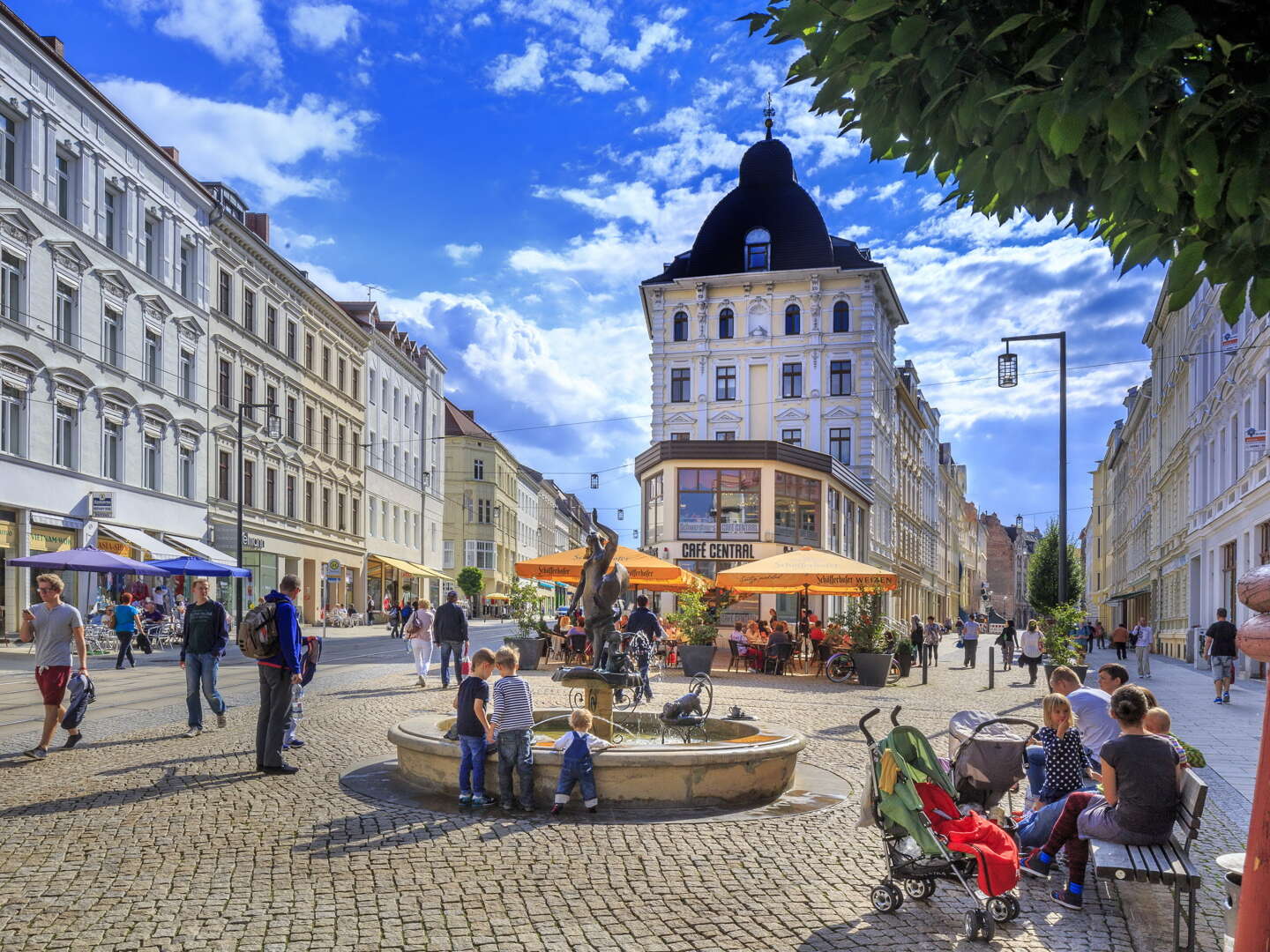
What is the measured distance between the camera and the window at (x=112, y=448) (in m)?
32.0

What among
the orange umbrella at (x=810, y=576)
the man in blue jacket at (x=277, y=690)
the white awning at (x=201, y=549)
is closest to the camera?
the man in blue jacket at (x=277, y=690)

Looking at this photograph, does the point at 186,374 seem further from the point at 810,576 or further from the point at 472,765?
the point at 472,765

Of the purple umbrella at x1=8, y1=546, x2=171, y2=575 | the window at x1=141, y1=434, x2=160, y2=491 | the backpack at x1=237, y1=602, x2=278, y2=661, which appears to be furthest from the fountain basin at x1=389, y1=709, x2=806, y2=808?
the window at x1=141, y1=434, x2=160, y2=491

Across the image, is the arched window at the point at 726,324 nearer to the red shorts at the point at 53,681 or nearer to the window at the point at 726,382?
the window at the point at 726,382

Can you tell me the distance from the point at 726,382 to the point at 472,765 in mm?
44813

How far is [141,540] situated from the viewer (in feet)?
105

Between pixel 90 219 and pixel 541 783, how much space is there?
2853 centimetres

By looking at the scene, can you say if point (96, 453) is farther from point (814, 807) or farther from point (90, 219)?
point (814, 807)

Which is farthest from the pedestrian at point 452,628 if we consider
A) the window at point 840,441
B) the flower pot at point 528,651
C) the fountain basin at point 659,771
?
the window at point 840,441

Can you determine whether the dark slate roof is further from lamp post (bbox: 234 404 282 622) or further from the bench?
the bench

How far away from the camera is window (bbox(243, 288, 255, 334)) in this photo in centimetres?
4191

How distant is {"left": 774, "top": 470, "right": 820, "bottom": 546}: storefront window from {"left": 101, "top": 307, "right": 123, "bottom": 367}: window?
72.3ft

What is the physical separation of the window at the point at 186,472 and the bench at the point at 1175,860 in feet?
116

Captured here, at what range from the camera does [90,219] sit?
3103cm
